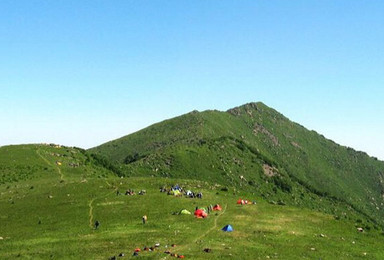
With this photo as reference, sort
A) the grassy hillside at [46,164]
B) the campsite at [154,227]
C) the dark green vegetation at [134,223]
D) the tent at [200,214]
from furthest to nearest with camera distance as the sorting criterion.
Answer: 1. the grassy hillside at [46,164]
2. the tent at [200,214]
3. the dark green vegetation at [134,223]
4. the campsite at [154,227]

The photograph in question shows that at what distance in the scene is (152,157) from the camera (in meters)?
164

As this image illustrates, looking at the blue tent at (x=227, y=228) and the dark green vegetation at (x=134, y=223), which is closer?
the dark green vegetation at (x=134, y=223)

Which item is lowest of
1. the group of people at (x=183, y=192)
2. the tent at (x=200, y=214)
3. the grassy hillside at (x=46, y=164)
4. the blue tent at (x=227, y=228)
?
the blue tent at (x=227, y=228)

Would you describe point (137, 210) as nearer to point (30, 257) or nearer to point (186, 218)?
point (186, 218)

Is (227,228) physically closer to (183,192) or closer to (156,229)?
(156,229)

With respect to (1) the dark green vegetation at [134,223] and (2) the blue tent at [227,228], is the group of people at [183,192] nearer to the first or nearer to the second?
(1) the dark green vegetation at [134,223]

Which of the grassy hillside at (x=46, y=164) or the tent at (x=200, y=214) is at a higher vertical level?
the grassy hillside at (x=46, y=164)

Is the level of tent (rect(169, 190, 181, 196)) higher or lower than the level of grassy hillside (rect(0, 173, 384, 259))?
higher

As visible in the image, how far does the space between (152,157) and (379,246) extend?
394 ft

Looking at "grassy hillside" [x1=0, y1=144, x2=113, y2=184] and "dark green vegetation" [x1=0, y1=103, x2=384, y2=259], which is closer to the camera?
"dark green vegetation" [x1=0, y1=103, x2=384, y2=259]

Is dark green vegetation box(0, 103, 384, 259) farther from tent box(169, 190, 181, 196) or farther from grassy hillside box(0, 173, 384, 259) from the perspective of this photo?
tent box(169, 190, 181, 196)

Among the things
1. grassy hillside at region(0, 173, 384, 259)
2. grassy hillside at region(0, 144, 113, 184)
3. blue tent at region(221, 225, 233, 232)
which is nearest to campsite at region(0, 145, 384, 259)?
grassy hillside at region(0, 173, 384, 259)

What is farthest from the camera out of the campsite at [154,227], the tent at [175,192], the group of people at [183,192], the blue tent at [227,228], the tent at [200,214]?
the group of people at [183,192]

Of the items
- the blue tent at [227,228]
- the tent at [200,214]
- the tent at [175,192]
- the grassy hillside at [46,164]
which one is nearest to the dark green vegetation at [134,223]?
the grassy hillside at [46,164]
